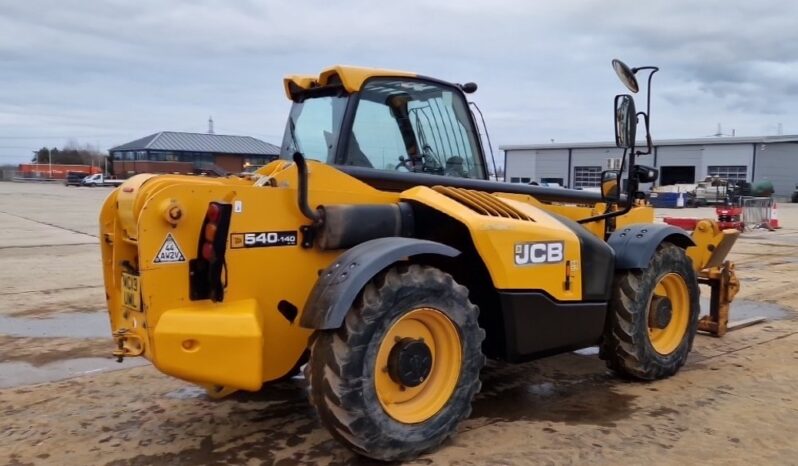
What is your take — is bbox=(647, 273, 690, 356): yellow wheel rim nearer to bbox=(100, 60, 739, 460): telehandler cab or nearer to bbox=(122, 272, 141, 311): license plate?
A: bbox=(100, 60, 739, 460): telehandler cab

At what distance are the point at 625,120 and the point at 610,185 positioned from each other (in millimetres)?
676

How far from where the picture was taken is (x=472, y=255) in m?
4.21

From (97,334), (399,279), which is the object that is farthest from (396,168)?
(97,334)

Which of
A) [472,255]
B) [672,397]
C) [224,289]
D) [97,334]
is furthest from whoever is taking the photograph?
[97,334]

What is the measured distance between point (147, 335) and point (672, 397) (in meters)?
3.52

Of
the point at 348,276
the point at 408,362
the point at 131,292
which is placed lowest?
the point at 408,362

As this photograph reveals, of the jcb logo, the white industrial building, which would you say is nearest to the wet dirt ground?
the jcb logo

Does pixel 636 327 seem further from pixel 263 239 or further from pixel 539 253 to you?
pixel 263 239

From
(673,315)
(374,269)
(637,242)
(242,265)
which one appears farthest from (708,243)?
(242,265)

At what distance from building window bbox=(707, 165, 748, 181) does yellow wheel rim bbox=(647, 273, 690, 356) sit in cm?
5074

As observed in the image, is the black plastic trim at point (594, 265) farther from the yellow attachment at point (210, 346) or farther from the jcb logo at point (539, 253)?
the yellow attachment at point (210, 346)

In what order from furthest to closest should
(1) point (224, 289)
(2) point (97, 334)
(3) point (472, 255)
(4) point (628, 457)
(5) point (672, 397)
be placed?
(2) point (97, 334) < (5) point (672, 397) < (3) point (472, 255) < (4) point (628, 457) < (1) point (224, 289)

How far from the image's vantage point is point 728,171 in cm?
5228

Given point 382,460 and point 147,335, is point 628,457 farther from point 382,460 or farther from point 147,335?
point 147,335
